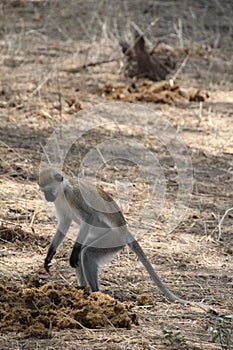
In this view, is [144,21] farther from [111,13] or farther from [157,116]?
[157,116]

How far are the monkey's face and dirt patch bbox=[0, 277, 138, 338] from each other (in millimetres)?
651

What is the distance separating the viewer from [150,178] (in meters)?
8.03

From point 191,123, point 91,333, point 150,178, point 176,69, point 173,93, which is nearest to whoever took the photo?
point 91,333

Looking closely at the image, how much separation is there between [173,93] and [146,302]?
18.2 feet

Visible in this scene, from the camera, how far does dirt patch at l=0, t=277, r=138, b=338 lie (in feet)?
14.8

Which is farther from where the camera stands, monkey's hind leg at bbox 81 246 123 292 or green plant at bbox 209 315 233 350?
monkey's hind leg at bbox 81 246 123 292

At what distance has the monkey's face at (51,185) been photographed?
5.32m

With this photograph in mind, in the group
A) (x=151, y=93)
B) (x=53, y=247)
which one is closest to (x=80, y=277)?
(x=53, y=247)

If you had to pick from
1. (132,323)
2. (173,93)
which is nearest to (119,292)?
(132,323)

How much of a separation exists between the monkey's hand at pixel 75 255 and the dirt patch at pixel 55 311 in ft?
0.81

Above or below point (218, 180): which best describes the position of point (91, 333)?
above

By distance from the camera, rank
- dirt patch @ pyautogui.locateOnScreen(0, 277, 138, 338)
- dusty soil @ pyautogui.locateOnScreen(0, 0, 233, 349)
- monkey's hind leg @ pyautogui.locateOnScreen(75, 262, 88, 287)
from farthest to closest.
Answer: monkey's hind leg @ pyautogui.locateOnScreen(75, 262, 88, 287), dusty soil @ pyautogui.locateOnScreen(0, 0, 233, 349), dirt patch @ pyautogui.locateOnScreen(0, 277, 138, 338)

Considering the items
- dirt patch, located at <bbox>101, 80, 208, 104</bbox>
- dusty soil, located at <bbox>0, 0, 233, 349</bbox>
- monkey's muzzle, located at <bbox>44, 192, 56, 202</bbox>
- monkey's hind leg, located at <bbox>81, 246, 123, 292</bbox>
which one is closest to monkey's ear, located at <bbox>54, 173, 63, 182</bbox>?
monkey's muzzle, located at <bbox>44, 192, 56, 202</bbox>

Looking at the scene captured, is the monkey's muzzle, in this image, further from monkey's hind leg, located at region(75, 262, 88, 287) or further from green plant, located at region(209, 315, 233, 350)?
green plant, located at region(209, 315, 233, 350)
